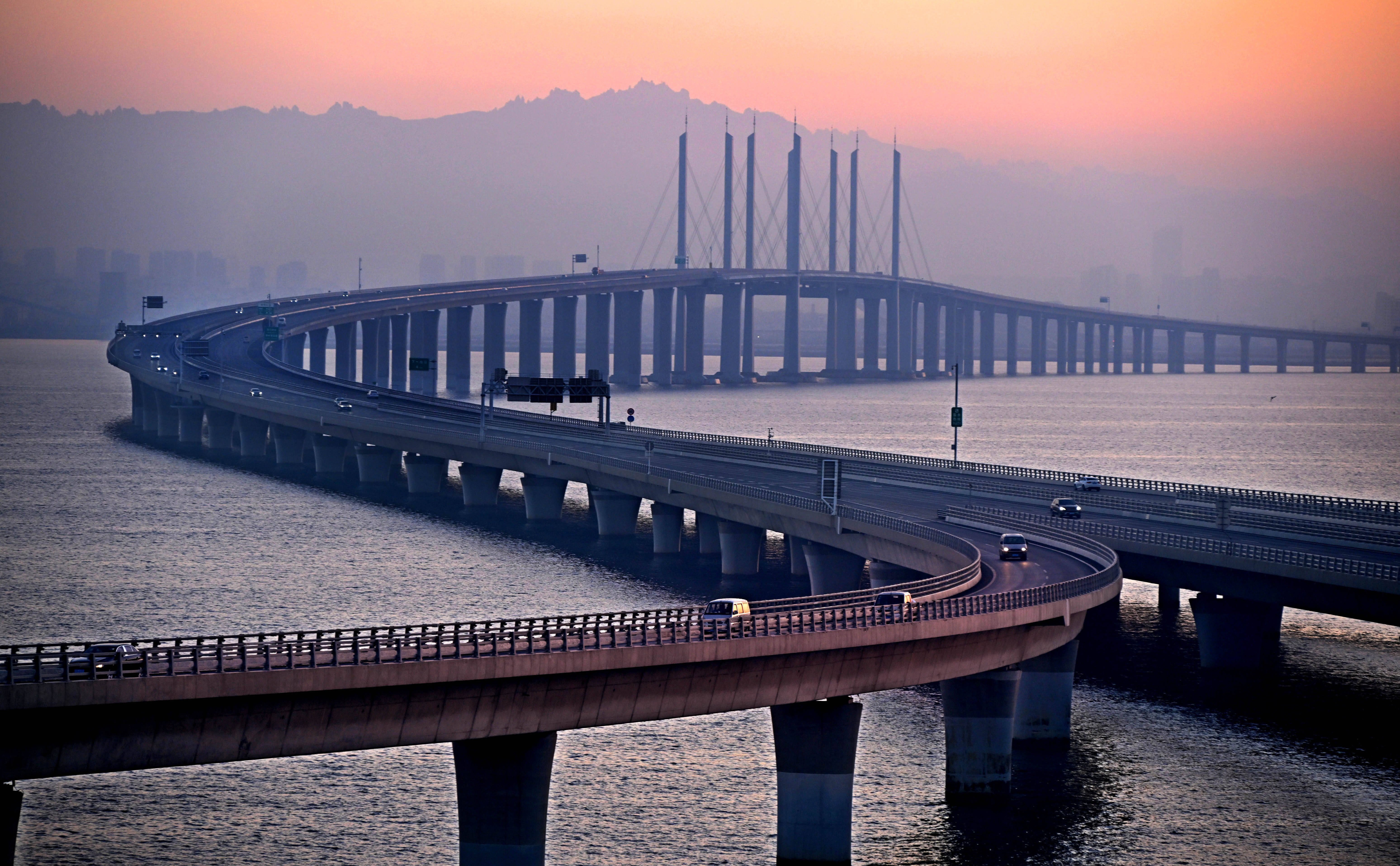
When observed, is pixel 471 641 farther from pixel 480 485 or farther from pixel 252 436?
pixel 252 436

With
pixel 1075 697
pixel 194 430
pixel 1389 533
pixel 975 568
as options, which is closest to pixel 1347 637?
pixel 1389 533

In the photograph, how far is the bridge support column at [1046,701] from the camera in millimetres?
52906

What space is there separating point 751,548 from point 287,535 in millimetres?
32760

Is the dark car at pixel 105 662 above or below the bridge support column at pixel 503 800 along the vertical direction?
above

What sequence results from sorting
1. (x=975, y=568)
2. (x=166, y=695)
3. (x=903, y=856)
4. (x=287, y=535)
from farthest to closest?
(x=287, y=535) → (x=975, y=568) → (x=903, y=856) → (x=166, y=695)

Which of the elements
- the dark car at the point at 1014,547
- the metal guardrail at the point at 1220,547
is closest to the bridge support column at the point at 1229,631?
the metal guardrail at the point at 1220,547

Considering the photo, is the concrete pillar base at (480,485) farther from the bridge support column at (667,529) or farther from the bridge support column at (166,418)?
the bridge support column at (166,418)

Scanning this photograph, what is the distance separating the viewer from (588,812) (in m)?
47.4

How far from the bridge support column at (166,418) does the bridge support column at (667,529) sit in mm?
100291

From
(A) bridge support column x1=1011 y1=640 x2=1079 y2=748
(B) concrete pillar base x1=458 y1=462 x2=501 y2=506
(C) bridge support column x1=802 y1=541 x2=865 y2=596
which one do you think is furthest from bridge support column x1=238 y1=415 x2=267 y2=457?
(A) bridge support column x1=1011 y1=640 x2=1079 y2=748

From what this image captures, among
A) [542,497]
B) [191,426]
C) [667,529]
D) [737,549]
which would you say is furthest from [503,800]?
[191,426]

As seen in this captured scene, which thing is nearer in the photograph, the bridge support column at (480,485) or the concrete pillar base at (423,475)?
the bridge support column at (480,485)

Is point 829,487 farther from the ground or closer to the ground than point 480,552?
farther from the ground

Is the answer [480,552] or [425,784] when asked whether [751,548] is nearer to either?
[480,552]
